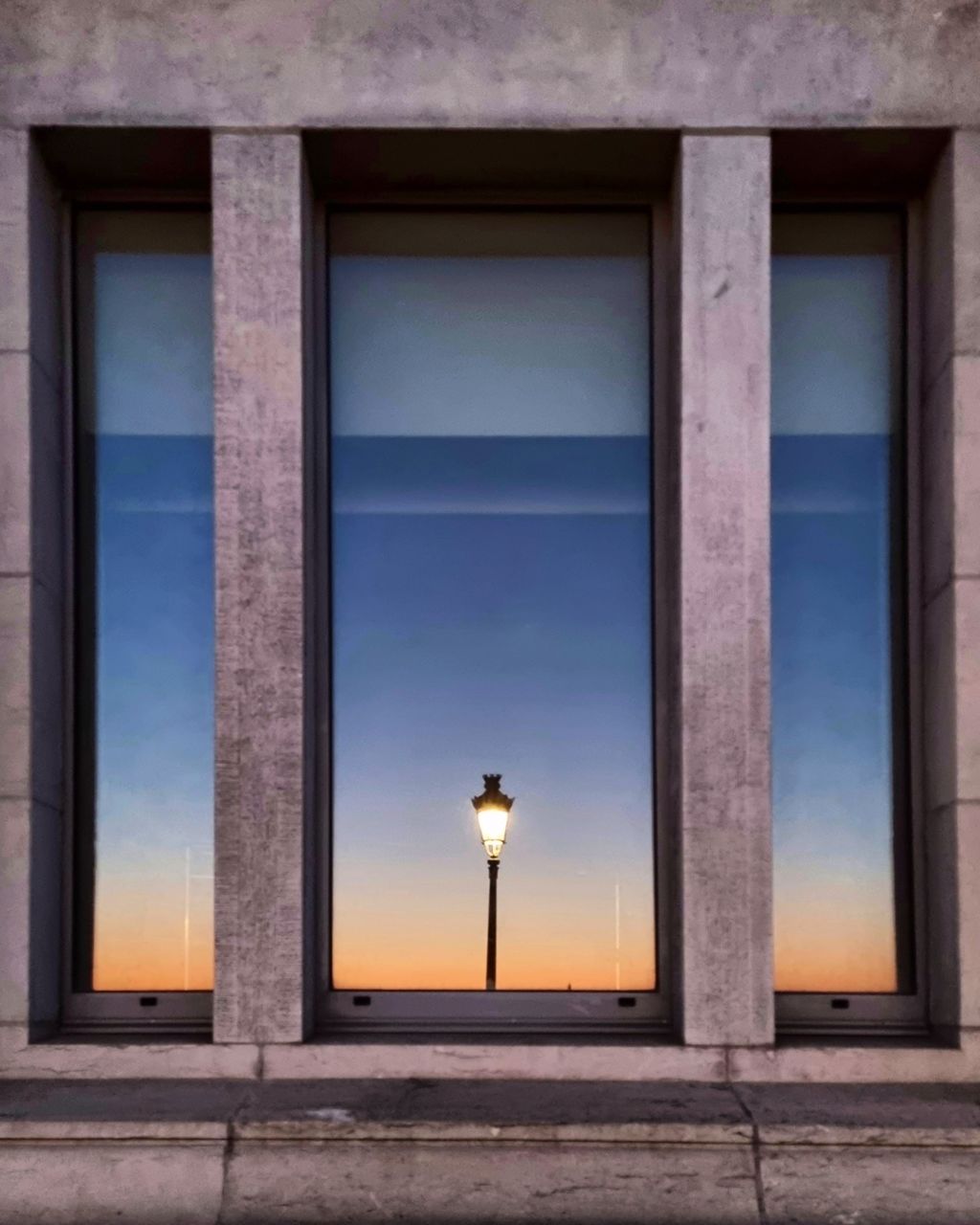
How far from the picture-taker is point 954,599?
27.6 feet

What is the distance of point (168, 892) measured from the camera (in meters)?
8.90

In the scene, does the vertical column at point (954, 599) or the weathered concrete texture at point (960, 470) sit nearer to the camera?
the vertical column at point (954, 599)

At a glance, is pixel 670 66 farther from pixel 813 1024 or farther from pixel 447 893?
pixel 813 1024

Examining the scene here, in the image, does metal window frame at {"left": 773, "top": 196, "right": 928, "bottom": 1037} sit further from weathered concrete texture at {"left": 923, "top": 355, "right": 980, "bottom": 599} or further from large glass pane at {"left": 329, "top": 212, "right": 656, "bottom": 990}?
large glass pane at {"left": 329, "top": 212, "right": 656, "bottom": 990}

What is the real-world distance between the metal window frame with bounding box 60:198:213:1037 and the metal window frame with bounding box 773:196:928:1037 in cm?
324

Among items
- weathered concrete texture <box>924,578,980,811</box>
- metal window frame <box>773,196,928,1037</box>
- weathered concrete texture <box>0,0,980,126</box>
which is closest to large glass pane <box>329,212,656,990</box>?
weathered concrete texture <box>0,0,980,126</box>

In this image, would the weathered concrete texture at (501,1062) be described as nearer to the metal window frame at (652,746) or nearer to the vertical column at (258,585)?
the vertical column at (258,585)

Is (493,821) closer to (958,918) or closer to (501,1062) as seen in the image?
(501,1062)

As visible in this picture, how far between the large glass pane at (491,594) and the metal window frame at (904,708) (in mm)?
983

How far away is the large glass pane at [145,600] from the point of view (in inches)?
350

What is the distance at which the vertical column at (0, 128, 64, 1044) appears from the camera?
27.2 feet

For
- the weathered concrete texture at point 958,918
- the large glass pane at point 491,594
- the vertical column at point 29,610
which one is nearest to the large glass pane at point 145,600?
the vertical column at point 29,610

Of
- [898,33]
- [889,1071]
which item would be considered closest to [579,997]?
[889,1071]

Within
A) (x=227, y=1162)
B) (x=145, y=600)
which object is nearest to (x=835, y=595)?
(x=145, y=600)
